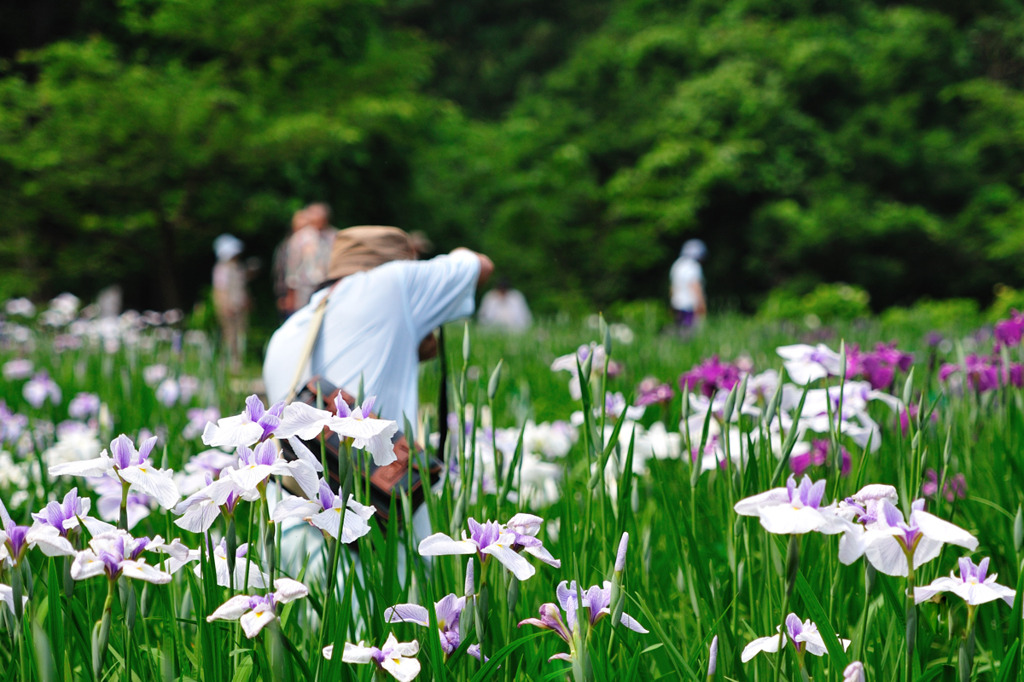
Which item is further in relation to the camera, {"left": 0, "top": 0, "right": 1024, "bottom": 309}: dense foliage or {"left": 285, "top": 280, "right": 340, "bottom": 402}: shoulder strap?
{"left": 0, "top": 0, "right": 1024, "bottom": 309}: dense foliage

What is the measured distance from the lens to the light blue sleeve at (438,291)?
2.25 metres

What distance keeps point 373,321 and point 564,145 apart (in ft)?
65.3

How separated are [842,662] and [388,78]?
14554 mm

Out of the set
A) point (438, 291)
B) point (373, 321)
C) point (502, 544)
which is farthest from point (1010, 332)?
point (502, 544)

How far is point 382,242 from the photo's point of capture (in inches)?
90.0

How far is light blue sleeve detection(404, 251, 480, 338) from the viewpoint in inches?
88.7

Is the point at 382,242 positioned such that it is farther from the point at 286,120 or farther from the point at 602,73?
the point at 602,73

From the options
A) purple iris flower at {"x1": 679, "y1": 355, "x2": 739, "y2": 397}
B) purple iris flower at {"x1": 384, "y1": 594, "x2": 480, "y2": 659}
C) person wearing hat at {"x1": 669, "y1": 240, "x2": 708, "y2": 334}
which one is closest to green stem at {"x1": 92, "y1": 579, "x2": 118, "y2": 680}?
purple iris flower at {"x1": 384, "y1": 594, "x2": 480, "y2": 659}

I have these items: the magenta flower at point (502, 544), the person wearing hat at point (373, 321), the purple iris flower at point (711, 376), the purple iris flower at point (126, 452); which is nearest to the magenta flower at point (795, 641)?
the magenta flower at point (502, 544)

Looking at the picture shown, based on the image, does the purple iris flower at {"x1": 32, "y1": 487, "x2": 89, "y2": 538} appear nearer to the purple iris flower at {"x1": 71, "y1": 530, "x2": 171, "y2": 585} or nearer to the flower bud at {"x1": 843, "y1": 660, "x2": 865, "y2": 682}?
the purple iris flower at {"x1": 71, "y1": 530, "x2": 171, "y2": 585}

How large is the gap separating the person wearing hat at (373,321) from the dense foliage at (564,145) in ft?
34.9

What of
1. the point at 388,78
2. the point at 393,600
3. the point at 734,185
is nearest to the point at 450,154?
the point at 388,78

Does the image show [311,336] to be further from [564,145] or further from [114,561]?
[564,145]

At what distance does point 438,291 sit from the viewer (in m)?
2.30
